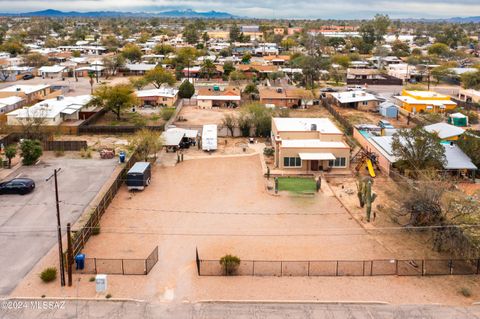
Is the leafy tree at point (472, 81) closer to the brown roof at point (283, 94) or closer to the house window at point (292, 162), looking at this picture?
the brown roof at point (283, 94)

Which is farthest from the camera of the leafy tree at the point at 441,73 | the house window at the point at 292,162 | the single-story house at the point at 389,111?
the leafy tree at the point at 441,73

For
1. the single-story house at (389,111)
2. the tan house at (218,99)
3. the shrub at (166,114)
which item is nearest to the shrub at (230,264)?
the shrub at (166,114)

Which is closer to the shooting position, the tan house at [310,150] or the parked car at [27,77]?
the tan house at [310,150]

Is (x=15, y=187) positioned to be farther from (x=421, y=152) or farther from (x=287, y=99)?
(x=287, y=99)

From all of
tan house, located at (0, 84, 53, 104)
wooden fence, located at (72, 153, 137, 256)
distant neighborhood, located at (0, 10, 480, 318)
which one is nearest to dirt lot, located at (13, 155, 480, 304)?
distant neighborhood, located at (0, 10, 480, 318)

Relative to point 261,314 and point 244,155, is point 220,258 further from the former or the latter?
point 244,155
